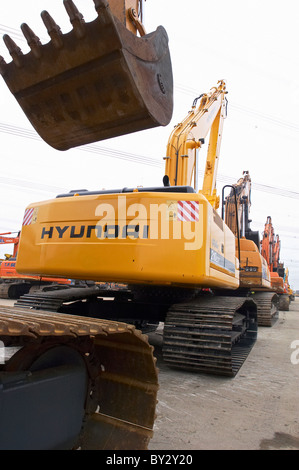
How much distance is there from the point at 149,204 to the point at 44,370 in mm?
2652

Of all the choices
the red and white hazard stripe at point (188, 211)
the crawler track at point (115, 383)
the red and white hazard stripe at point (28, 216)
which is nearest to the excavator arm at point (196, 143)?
the red and white hazard stripe at point (188, 211)

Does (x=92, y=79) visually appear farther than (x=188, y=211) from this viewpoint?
No

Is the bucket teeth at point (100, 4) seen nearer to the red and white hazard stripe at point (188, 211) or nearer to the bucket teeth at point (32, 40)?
the bucket teeth at point (32, 40)

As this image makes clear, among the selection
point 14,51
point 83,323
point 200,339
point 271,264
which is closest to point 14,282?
point 271,264

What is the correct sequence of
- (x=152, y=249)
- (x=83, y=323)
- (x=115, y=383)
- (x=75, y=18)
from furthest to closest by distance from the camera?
(x=152, y=249), (x=75, y=18), (x=115, y=383), (x=83, y=323)

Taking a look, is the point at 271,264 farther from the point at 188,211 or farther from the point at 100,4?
the point at 100,4

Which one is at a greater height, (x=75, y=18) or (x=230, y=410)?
(x=75, y=18)

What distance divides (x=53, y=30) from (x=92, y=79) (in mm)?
409

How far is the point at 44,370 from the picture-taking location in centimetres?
162

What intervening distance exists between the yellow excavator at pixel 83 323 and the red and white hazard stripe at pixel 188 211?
1.18 metres

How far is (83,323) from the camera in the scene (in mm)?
1614

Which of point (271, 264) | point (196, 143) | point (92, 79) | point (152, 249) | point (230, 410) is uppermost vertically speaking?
point (196, 143)

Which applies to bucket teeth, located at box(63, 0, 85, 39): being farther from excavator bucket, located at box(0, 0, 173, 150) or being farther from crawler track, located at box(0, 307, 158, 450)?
crawler track, located at box(0, 307, 158, 450)

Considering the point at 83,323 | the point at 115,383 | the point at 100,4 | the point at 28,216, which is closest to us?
the point at 83,323
